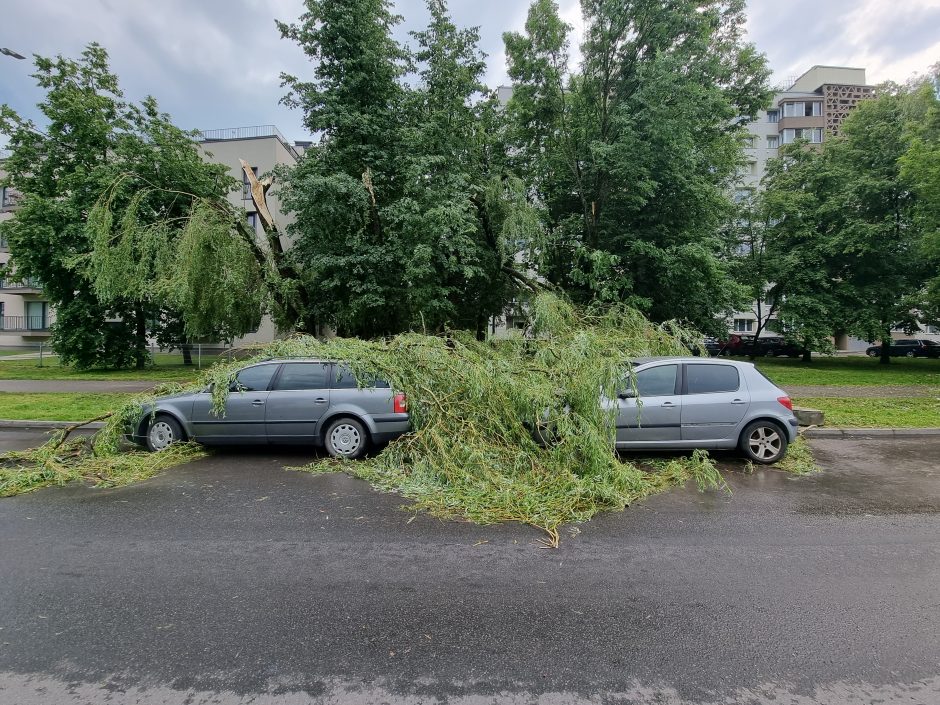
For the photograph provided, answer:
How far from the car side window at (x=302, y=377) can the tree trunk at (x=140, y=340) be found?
18854mm

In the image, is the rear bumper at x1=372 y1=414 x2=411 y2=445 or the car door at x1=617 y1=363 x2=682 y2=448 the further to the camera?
the rear bumper at x1=372 y1=414 x2=411 y2=445

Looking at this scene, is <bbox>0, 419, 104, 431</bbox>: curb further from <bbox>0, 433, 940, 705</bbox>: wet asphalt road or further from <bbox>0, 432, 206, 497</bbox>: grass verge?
<bbox>0, 433, 940, 705</bbox>: wet asphalt road

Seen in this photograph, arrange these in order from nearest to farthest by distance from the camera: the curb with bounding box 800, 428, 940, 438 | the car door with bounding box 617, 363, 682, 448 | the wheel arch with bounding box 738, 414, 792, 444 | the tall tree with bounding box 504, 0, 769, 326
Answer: the car door with bounding box 617, 363, 682, 448 → the wheel arch with bounding box 738, 414, 792, 444 → the curb with bounding box 800, 428, 940, 438 → the tall tree with bounding box 504, 0, 769, 326

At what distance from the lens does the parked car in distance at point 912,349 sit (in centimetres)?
3603

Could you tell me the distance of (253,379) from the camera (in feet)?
23.9

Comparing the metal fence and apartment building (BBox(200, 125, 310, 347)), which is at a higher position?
apartment building (BBox(200, 125, 310, 347))

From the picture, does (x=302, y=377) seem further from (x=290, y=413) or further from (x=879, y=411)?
(x=879, y=411)

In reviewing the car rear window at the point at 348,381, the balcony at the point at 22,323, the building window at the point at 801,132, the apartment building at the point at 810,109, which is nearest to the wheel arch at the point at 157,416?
the car rear window at the point at 348,381

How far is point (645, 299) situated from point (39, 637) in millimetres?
13999

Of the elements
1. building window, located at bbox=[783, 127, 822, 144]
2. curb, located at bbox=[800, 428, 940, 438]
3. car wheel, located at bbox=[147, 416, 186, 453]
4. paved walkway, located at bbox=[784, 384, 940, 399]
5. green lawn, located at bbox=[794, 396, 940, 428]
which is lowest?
curb, located at bbox=[800, 428, 940, 438]

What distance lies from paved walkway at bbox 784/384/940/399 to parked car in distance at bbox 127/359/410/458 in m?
11.3

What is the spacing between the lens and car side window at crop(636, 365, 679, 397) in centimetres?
679

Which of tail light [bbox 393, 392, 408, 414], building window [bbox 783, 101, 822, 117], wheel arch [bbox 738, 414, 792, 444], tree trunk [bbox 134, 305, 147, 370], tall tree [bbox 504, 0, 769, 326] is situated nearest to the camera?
wheel arch [bbox 738, 414, 792, 444]

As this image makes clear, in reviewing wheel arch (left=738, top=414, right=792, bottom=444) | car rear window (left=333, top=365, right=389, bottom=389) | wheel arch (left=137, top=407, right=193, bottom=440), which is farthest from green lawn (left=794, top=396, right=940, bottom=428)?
wheel arch (left=137, top=407, right=193, bottom=440)
